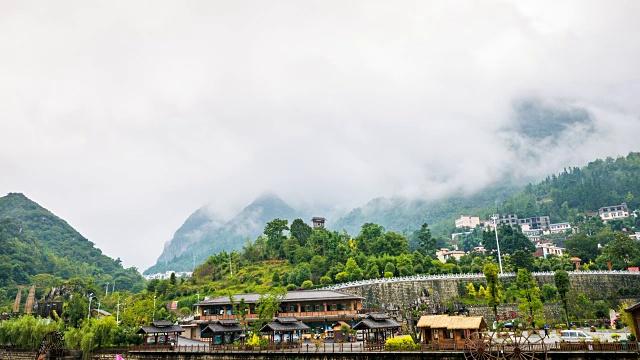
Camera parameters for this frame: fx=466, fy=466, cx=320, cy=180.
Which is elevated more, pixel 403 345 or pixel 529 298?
pixel 529 298

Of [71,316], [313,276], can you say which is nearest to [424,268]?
[313,276]

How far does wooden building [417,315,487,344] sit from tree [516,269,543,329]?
72.4ft

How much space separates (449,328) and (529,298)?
30.5 m

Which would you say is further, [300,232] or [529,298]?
[300,232]

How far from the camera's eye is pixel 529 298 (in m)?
63.6

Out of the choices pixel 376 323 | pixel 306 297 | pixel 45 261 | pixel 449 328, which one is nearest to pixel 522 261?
pixel 306 297

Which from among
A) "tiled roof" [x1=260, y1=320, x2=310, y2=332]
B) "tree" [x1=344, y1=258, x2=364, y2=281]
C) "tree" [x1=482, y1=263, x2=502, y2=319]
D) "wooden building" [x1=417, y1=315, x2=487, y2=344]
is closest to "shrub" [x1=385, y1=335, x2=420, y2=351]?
"wooden building" [x1=417, y1=315, x2=487, y2=344]

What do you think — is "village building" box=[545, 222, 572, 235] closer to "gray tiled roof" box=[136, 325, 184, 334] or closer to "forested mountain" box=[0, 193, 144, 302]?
"forested mountain" box=[0, 193, 144, 302]

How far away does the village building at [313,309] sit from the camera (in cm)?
6366

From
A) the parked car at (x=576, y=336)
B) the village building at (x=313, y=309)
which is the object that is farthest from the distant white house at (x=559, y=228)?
the parked car at (x=576, y=336)

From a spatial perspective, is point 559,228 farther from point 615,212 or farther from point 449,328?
point 449,328

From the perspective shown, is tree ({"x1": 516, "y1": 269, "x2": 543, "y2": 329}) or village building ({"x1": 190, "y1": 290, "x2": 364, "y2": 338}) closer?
tree ({"x1": 516, "y1": 269, "x2": 543, "y2": 329})

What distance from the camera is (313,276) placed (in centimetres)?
8944

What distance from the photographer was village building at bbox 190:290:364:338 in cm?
6366
